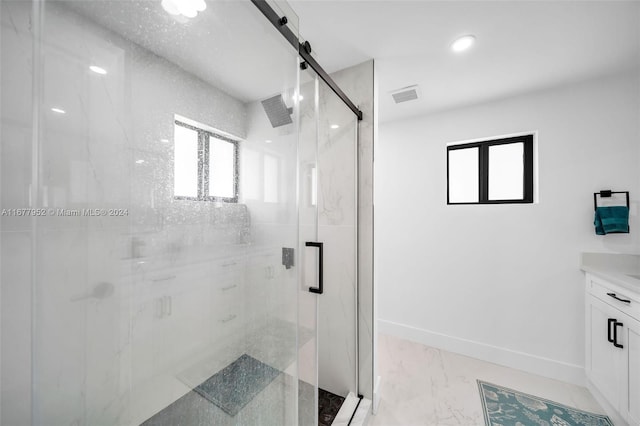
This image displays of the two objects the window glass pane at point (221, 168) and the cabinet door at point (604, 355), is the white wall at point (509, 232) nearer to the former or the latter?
the cabinet door at point (604, 355)

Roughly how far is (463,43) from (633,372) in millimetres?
2238

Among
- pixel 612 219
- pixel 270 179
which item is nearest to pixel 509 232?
pixel 612 219

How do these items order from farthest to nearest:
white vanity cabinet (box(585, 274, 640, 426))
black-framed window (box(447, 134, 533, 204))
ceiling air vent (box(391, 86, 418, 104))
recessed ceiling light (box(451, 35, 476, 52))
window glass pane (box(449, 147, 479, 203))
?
1. window glass pane (box(449, 147, 479, 203))
2. black-framed window (box(447, 134, 533, 204))
3. ceiling air vent (box(391, 86, 418, 104))
4. recessed ceiling light (box(451, 35, 476, 52))
5. white vanity cabinet (box(585, 274, 640, 426))

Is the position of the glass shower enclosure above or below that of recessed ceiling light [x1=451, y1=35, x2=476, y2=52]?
below

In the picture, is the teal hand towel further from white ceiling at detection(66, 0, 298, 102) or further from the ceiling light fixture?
the ceiling light fixture

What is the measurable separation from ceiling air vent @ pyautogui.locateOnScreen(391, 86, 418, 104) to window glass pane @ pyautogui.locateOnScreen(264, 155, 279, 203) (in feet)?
5.74

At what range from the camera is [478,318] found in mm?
2330

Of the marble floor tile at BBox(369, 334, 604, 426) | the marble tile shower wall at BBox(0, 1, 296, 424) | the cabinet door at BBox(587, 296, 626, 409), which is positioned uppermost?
the marble tile shower wall at BBox(0, 1, 296, 424)

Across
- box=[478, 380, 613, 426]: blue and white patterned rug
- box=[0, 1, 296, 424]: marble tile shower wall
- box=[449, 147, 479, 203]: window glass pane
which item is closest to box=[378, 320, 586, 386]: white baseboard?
box=[478, 380, 613, 426]: blue and white patterned rug

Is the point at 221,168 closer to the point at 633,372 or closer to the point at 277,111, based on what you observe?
the point at 277,111

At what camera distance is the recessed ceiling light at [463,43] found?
153 cm

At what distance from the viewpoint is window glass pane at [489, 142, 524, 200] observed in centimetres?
233

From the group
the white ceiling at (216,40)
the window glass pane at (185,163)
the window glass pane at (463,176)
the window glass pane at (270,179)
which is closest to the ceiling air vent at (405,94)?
the window glass pane at (463,176)

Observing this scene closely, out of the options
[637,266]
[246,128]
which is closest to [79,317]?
[246,128]
